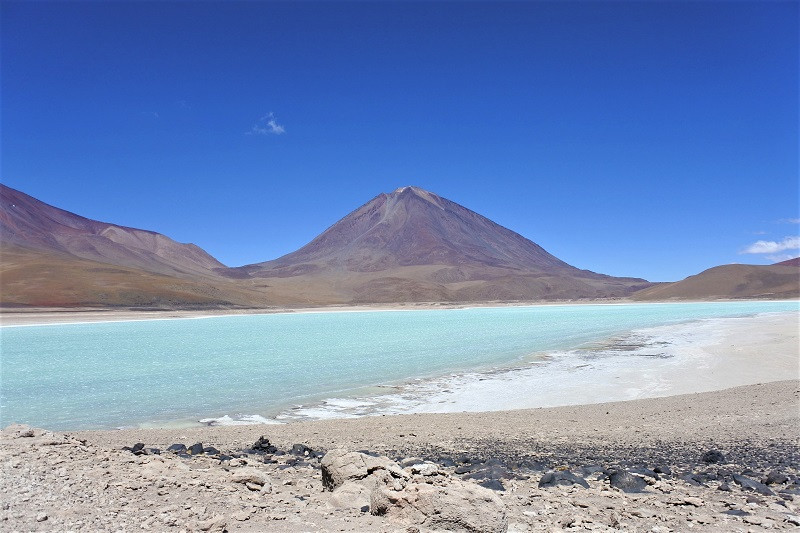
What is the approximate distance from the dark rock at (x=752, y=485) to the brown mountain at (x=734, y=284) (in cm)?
11677

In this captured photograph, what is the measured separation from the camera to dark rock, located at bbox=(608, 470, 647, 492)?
497 centimetres

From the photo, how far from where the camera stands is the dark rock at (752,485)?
4.96 metres

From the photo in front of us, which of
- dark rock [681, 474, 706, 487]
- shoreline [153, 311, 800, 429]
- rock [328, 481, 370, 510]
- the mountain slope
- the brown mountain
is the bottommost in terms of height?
shoreline [153, 311, 800, 429]

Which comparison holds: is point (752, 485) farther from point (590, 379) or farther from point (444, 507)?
point (590, 379)

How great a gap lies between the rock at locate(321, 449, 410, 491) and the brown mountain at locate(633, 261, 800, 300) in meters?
119

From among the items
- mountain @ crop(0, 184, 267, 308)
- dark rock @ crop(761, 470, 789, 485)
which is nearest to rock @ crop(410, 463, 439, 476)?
dark rock @ crop(761, 470, 789, 485)

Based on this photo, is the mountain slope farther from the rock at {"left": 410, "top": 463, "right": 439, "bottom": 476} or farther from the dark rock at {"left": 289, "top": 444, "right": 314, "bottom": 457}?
the rock at {"left": 410, "top": 463, "right": 439, "bottom": 476}

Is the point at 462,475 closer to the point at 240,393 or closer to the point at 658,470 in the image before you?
the point at 658,470

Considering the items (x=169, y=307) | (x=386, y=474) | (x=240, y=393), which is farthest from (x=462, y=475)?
(x=169, y=307)

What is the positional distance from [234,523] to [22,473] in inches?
82.4

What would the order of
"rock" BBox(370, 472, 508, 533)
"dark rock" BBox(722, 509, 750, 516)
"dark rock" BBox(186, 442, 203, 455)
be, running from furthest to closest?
"dark rock" BBox(186, 442, 203, 455) → "dark rock" BBox(722, 509, 750, 516) → "rock" BBox(370, 472, 508, 533)

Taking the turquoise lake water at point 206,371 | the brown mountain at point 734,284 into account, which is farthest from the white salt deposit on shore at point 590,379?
the brown mountain at point 734,284

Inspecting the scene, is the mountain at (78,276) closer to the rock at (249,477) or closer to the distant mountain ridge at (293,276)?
the distant mountain ridge at (293,276)

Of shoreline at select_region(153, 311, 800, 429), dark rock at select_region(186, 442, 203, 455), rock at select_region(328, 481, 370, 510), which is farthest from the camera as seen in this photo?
shoreline at select_region(153, 311, 800, 429)
